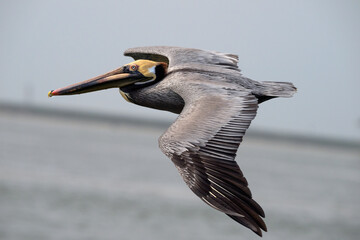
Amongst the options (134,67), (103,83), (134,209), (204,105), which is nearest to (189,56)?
(134,67)

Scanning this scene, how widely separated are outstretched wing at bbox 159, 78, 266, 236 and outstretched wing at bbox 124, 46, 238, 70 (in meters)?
0.92

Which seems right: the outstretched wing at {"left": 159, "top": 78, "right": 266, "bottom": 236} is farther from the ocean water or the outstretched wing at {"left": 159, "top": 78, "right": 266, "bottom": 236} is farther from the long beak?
the ocean water

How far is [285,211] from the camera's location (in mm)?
29375

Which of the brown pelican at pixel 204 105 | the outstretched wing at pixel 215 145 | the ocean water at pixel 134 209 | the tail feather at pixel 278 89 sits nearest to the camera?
the outstretched wing at pixel 215 145

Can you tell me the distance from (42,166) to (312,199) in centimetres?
1644

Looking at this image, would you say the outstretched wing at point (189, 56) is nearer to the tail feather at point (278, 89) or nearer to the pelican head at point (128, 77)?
the pelican head at point (128, 77)

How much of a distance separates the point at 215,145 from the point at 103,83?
191 cm

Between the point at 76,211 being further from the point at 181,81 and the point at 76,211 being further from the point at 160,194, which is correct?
A: the point at 181,81

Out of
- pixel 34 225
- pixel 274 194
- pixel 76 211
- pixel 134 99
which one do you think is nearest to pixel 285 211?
pixel 274 194

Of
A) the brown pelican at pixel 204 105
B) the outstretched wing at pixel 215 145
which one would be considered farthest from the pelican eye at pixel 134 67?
the outstretched wing at pixel 215 145

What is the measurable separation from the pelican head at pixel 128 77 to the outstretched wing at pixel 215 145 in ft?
2.74

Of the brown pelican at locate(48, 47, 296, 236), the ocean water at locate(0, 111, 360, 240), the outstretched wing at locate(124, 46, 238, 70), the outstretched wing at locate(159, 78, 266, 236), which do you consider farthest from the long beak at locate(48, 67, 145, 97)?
the ocean water at locate(0, 111, 360, 240)

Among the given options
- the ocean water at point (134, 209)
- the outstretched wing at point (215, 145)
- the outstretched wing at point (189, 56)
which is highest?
the outstretched wing at point (189, 56)

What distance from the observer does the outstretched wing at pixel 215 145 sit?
504cm
